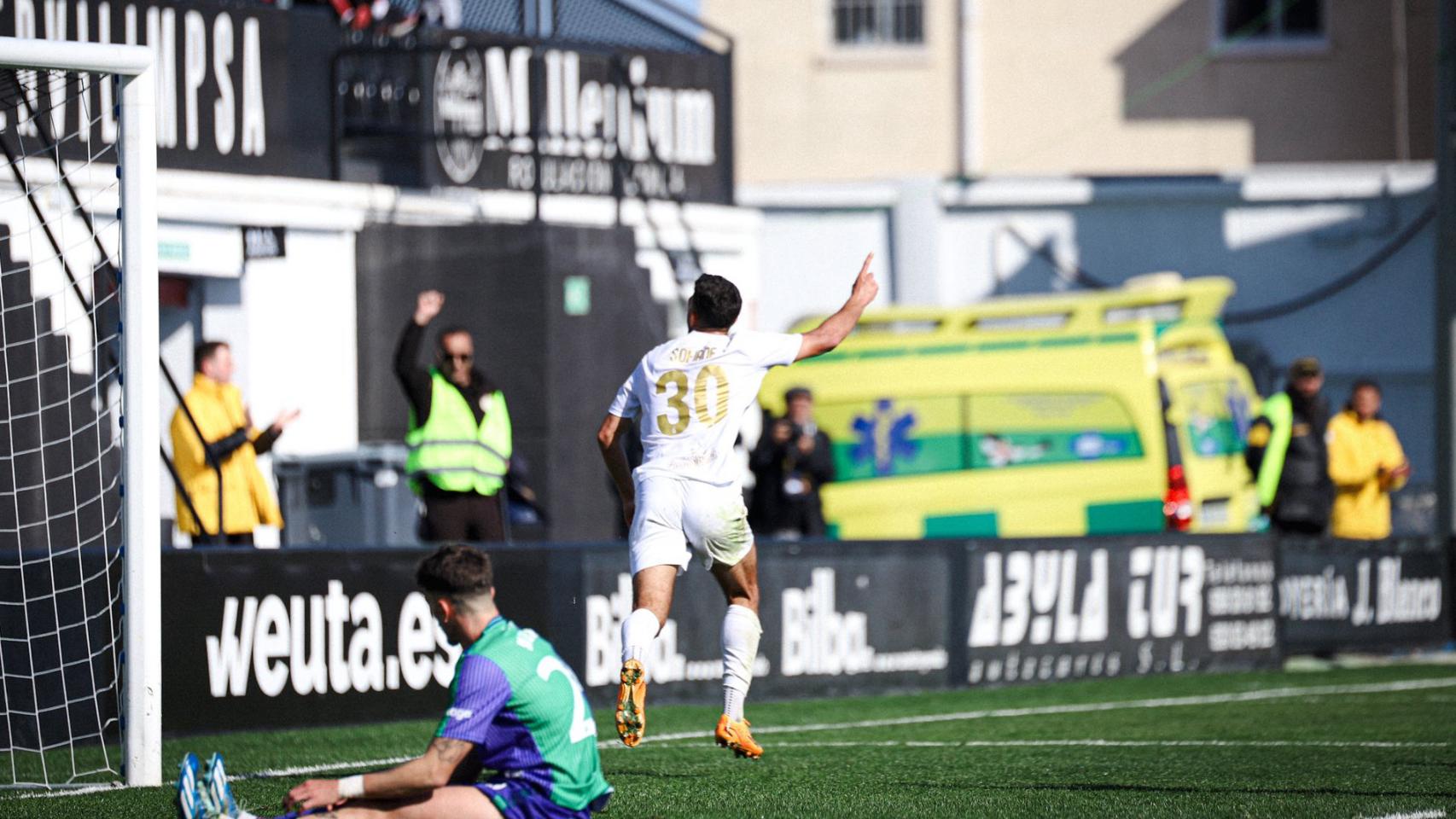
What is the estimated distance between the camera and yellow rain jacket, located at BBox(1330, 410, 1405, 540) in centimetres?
1716

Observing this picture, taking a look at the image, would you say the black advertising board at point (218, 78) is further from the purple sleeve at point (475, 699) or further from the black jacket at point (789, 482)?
the purple sleeve at point (475, 699)

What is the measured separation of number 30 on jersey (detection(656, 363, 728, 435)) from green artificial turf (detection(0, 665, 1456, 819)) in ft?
4.64

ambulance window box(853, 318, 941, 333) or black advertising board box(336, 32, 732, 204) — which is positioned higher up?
black advertising board box(336, 32, 732, 204)

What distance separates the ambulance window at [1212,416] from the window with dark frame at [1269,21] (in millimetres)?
15532

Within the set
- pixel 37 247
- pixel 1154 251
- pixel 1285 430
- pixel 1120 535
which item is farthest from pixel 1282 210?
pixel 37 247

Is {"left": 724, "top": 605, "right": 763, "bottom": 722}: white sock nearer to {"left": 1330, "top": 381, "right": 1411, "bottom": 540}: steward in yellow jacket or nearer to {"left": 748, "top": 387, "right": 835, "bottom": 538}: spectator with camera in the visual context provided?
{"left": 748, "top": 387, "right": 835, "bottom": 538}: spectator with camera

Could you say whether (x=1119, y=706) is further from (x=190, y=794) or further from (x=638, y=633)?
(x=190, y=794)

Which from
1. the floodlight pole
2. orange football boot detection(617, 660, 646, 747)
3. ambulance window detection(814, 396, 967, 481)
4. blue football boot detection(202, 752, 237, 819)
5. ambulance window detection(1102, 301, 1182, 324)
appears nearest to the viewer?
blue football boot detection(202, 752, 237, 819)

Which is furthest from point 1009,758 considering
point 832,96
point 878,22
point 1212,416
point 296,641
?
point 878,22

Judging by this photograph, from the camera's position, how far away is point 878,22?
32125mm

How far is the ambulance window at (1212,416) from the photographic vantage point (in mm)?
16297

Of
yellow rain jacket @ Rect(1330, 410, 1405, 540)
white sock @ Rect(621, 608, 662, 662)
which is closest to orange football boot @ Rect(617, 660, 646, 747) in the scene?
white sock @ Rect(621, 608, 662, 662)

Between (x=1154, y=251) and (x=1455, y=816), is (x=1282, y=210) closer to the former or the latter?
(x=1154, y=251)

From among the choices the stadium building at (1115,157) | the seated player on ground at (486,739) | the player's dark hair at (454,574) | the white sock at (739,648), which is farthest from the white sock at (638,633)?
the stadium building at (1115,157)
